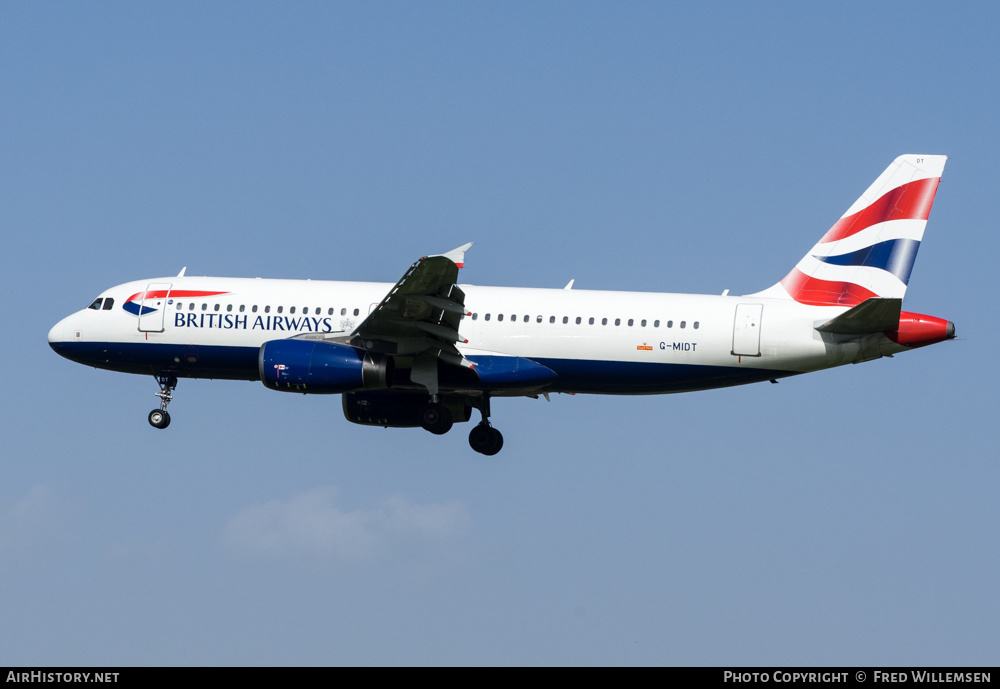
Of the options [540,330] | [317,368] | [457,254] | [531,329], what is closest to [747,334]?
[540,330]

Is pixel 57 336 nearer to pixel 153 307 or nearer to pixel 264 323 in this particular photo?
pixel 153 307

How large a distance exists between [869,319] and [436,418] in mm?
13974

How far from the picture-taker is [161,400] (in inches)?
1891

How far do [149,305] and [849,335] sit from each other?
74.2ft

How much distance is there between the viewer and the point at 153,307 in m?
46.7

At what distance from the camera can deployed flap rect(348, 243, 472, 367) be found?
41031 mm

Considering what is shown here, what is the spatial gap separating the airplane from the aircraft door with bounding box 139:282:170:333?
47mm

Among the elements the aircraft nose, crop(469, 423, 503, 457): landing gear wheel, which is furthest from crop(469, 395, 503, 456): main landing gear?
the aircraft nose

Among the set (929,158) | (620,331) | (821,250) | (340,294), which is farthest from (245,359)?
(929,158)

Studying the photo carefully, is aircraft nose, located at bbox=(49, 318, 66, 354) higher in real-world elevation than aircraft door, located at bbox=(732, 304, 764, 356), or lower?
higher

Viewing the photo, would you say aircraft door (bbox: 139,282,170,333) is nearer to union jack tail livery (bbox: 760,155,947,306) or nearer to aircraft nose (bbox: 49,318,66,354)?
aircraft nose (bbox: 49,318,66,354)

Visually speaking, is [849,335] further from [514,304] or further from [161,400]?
[161,400]

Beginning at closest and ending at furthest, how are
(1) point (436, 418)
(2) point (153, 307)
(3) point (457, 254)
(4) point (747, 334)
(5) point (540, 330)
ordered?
(3) point (457, 254)
(4) point (747, 334)
(5) point (540, 330)
(1) point (436, 418)
(2) point (153, 307)
